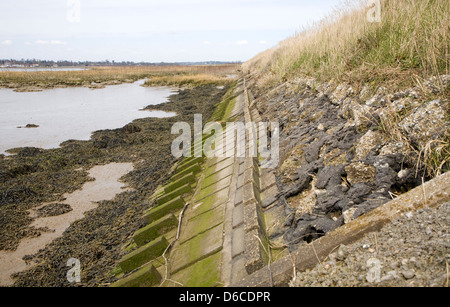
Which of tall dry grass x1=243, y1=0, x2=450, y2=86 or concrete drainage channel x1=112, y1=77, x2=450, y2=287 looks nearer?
concrete drainage channel x1=112, y1=77, x2=450, y2=287

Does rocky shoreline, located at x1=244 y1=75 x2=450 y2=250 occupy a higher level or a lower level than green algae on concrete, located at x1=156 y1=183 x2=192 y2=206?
higher

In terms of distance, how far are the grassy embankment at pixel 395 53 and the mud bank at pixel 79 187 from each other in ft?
14.8

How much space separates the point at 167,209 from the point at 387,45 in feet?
15.3

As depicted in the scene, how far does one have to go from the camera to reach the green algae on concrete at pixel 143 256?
414cm

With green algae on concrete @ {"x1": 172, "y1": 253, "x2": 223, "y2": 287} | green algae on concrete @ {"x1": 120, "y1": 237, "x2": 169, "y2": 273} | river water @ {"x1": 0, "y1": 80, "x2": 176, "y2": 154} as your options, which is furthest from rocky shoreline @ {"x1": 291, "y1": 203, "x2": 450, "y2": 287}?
river water @ {"x1": 0, "y1": 80, "x2": 176, "y2": 154}

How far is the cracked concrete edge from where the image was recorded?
2213mm

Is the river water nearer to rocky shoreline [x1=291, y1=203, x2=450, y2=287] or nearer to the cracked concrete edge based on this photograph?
the cracked concrete edge

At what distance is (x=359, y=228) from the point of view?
229 centimetres

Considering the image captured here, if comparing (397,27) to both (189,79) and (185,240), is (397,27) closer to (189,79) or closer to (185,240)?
(185,240)

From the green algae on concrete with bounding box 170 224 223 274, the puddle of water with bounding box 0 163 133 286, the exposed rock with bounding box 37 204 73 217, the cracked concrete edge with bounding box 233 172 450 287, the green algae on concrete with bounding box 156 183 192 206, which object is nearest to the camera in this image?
the cracked concrete edge with bounding box 233 172 450 287

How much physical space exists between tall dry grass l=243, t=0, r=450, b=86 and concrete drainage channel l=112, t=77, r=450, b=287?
7.39 feet

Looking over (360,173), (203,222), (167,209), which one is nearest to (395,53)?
(360,173)

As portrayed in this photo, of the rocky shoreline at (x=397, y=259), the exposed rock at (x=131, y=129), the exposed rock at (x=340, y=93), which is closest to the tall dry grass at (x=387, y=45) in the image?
the exposed rock at (x=340, y=93)

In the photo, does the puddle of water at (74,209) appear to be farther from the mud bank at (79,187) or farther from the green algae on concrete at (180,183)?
the green algae on concrete at (180,183)
